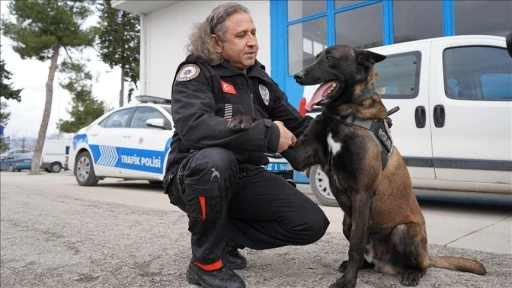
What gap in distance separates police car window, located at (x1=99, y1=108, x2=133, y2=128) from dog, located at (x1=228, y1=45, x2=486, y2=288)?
603 centimetres

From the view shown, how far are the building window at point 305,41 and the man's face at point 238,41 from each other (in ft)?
21.6

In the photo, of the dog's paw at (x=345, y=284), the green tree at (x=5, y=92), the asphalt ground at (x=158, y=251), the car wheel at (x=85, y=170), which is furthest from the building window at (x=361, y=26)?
the green tree at (x=5, y=92)

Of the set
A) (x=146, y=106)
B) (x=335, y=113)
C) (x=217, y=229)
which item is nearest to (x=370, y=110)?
(x=335, y=113)

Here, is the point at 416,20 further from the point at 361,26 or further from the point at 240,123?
the point at 240,123

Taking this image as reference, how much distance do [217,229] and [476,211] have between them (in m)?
3.94

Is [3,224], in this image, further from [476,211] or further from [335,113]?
[476,211]

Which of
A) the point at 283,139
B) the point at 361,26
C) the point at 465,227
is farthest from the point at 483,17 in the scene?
the point at 283,139

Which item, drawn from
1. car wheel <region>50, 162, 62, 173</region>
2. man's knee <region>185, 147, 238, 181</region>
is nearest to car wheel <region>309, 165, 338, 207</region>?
man's knee <region>185, 147, 238, 181</region>

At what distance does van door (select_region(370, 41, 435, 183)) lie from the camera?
4.77 m

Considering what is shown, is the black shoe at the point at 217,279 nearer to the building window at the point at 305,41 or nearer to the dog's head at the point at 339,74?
the dog's head at the point at 339,74

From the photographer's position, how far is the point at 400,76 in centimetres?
500

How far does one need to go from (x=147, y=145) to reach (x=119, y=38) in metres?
17.1

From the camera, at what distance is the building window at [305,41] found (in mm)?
9016

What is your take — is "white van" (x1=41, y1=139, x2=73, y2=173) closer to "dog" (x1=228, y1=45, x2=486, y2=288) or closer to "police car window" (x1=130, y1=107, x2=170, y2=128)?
"police car window" (x1=130, y1=107, x2=170, y2=128)
